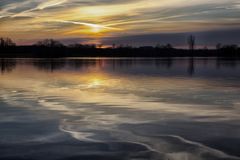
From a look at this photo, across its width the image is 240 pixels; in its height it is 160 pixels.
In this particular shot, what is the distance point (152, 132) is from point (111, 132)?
857 mm

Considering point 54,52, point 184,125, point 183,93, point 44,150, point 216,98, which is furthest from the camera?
point 54,52

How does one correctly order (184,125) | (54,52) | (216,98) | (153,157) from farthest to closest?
(54,52), (216,98), (184,125), (153,157)

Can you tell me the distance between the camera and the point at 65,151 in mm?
6910

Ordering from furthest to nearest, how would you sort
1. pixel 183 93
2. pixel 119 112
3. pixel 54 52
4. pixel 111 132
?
1. pixel 54 52
2. pixel 183 93
3. pixel 119 112
4. pixel 111 132

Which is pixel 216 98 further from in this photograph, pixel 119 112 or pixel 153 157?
pixel 153 157

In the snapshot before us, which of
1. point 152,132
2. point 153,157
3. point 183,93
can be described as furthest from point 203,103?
point 153,157

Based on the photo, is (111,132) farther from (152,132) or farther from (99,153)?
(99,153)

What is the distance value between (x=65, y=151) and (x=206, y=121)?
420cm

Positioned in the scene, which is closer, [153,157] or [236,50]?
[153,157]

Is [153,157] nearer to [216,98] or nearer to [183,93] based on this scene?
[216,98]

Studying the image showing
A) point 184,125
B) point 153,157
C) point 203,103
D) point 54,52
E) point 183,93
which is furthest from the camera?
point 54,52

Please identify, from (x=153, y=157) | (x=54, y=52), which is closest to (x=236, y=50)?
(x=54, y=52)

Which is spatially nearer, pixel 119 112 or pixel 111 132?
pixel 111 132

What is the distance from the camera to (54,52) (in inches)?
5891
